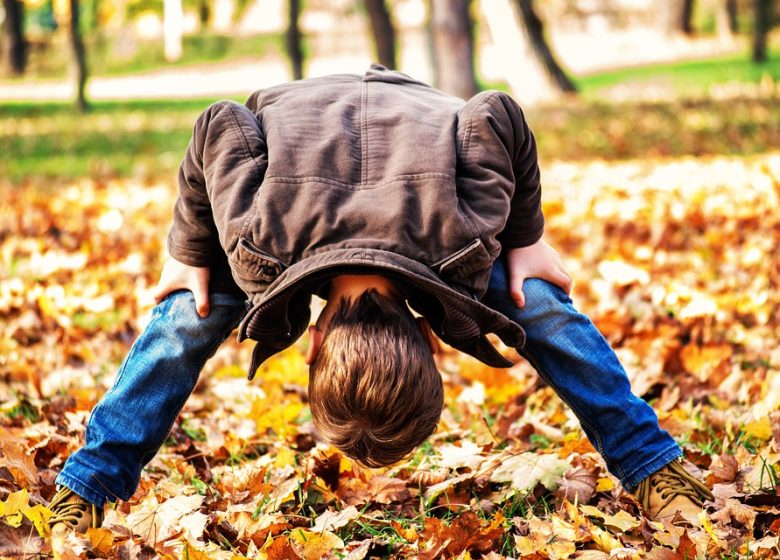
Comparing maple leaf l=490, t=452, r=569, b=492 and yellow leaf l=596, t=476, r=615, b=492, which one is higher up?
maple leaf l=490, t=452, r=569, b=492

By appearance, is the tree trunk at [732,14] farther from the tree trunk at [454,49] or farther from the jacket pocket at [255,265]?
the jacket pocket at [255,265]

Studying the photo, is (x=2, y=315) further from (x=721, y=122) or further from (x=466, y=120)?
(x=721, y=122)

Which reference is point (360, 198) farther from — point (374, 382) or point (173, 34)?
point (173, 34)

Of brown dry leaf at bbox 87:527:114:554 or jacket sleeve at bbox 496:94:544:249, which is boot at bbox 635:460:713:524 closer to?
jacket sleeve at bbox 496:94:544:249

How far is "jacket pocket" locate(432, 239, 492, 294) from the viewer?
214cm

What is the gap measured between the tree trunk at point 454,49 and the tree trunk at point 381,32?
14.3 ft

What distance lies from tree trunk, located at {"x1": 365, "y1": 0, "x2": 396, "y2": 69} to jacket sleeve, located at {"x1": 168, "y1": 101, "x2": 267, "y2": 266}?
520 inches

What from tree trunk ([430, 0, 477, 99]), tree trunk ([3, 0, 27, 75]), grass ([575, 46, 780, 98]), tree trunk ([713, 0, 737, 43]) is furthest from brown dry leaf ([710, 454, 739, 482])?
tree trunk ([3, 0, 27, 75])

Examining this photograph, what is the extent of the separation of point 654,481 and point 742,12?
3202 centimetres

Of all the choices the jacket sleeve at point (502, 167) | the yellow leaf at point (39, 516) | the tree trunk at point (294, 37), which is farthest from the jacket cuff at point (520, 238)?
the tree trunk at point (294, 37)

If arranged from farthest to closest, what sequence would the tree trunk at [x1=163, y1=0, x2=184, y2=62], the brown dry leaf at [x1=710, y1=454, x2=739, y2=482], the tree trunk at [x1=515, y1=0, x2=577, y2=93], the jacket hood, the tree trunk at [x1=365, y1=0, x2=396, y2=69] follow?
the tree trunk at [x1=163, y1=0, x2=184, y2=62]
the tree trunk at [x1=365, y1=0, x2=396, y2=69]
the tree trunk at [x1=515, y1=0, x2=577, y2=93]
the brown dry leaf at [x1=710, y1=454, x2=739, y2=482]
the jacket hood

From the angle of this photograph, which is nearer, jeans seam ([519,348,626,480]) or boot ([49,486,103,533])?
boot ([49,486,103,533])

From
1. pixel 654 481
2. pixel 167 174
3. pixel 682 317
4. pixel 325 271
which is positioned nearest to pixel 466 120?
pixel 325 271

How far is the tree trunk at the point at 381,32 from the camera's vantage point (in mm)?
15414
